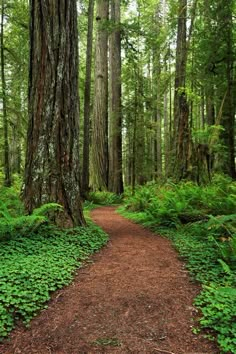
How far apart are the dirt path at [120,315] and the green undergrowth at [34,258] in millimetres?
138

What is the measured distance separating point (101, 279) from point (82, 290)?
1.16 ft

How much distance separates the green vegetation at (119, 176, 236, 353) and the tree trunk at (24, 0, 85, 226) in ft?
6.55

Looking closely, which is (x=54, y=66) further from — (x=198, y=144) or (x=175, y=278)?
(x=198, y=144)

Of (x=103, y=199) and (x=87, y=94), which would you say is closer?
(x=87, y=94)

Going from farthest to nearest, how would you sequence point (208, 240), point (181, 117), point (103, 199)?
point (103, 199) → point (181, 117) → point (208, 240)

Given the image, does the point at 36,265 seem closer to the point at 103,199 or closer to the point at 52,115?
the point at 52,115

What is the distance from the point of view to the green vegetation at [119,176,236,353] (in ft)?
8.49

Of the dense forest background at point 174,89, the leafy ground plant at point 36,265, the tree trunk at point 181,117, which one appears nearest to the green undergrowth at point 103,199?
the dense forest background at point 174,89

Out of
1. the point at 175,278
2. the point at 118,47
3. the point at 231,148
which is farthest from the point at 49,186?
the point at 118,47

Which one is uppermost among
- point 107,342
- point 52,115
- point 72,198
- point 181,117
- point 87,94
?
point 87,94

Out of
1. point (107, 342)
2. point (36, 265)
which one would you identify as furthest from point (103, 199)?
point (107, 342)

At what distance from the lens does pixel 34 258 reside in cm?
377

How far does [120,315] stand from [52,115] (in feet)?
12.0

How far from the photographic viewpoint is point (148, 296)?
10.2 ft
